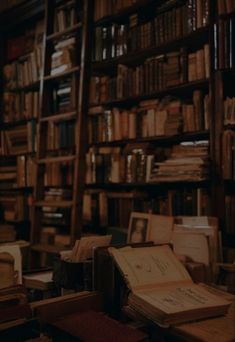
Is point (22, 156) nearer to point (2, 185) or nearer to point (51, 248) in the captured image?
point (2, 185)

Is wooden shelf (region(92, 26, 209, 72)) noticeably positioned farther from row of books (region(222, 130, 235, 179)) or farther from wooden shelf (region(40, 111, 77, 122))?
row of books (region(222, 130, 235, 179))

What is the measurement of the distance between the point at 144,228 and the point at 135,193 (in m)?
0.76

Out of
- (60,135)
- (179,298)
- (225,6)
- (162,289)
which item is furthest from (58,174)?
(179,298)

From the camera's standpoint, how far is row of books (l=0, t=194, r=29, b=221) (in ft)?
12.4

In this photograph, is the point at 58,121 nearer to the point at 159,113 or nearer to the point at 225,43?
the point at 159,113

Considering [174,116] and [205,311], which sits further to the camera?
[174,116]

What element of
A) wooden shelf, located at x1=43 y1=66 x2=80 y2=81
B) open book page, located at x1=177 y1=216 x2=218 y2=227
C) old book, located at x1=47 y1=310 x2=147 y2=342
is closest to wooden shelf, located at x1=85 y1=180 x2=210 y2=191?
open book page, located at x1=177 y1=216 x2=218 y2=227

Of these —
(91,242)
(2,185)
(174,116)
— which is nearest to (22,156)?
(2,185)

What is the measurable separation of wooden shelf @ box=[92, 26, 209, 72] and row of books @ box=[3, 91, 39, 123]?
2.53 feet

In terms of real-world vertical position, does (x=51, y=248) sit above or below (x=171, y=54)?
below

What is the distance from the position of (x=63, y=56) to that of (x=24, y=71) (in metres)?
0.69

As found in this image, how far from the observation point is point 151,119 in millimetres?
2943

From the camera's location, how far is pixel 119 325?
1.34 metres

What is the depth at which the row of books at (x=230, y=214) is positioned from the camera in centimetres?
246
